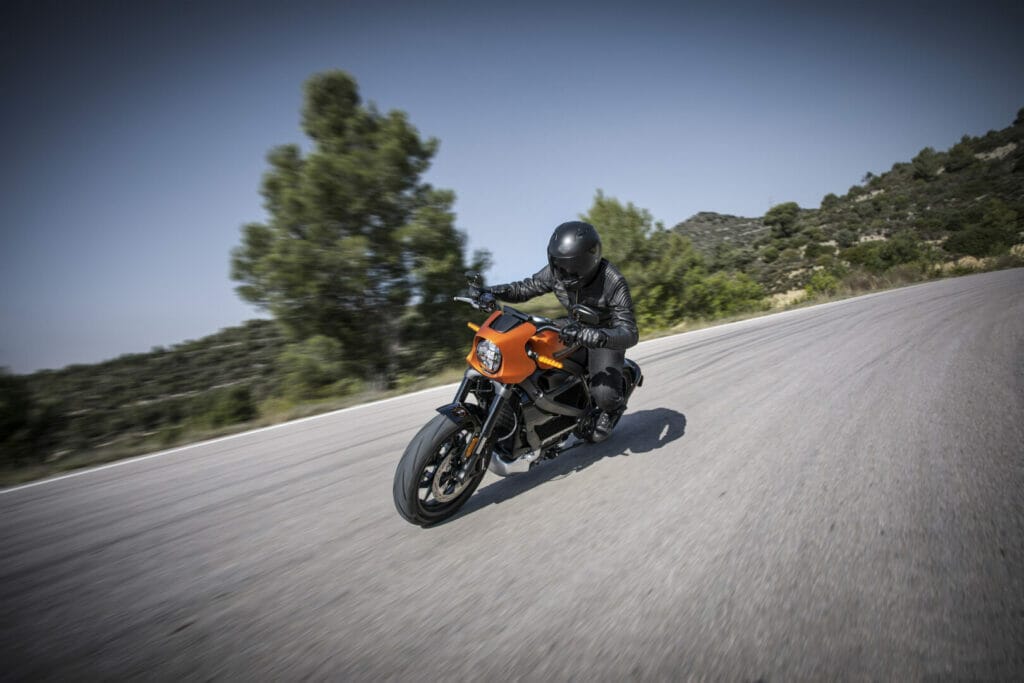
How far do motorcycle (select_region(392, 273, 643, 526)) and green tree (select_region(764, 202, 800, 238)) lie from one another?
243ft

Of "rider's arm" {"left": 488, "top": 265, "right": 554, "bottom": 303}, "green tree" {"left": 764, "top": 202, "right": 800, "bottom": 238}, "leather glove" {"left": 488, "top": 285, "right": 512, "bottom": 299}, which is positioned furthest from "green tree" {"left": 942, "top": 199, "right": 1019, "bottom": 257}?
"leather glove" {"left": 488, "top": 285, "right": 512, "bottom": 299}

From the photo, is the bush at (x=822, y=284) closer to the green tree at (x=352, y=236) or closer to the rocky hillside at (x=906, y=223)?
the rocky hillside at (x=906, y=223)

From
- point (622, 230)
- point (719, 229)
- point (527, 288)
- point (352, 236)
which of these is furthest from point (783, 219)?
point (527, 288)

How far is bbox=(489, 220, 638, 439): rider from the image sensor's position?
2.94m

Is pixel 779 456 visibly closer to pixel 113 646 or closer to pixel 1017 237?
pixel 113 646

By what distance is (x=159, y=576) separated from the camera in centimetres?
221

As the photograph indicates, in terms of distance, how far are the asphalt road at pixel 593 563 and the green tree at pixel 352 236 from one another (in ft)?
39.5

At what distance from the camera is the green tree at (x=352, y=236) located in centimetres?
1495

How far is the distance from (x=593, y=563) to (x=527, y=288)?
2.34 meters

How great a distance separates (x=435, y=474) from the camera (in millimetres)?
2428

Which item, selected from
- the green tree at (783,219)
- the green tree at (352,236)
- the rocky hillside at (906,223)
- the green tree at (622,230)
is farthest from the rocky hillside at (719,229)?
the green tree at (352,236)

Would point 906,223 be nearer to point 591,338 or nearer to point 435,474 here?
point 591,338

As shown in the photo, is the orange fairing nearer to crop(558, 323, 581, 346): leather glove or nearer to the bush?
crop(558, 323, 581, 346): leather glove

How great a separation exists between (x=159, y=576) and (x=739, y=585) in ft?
9.43
